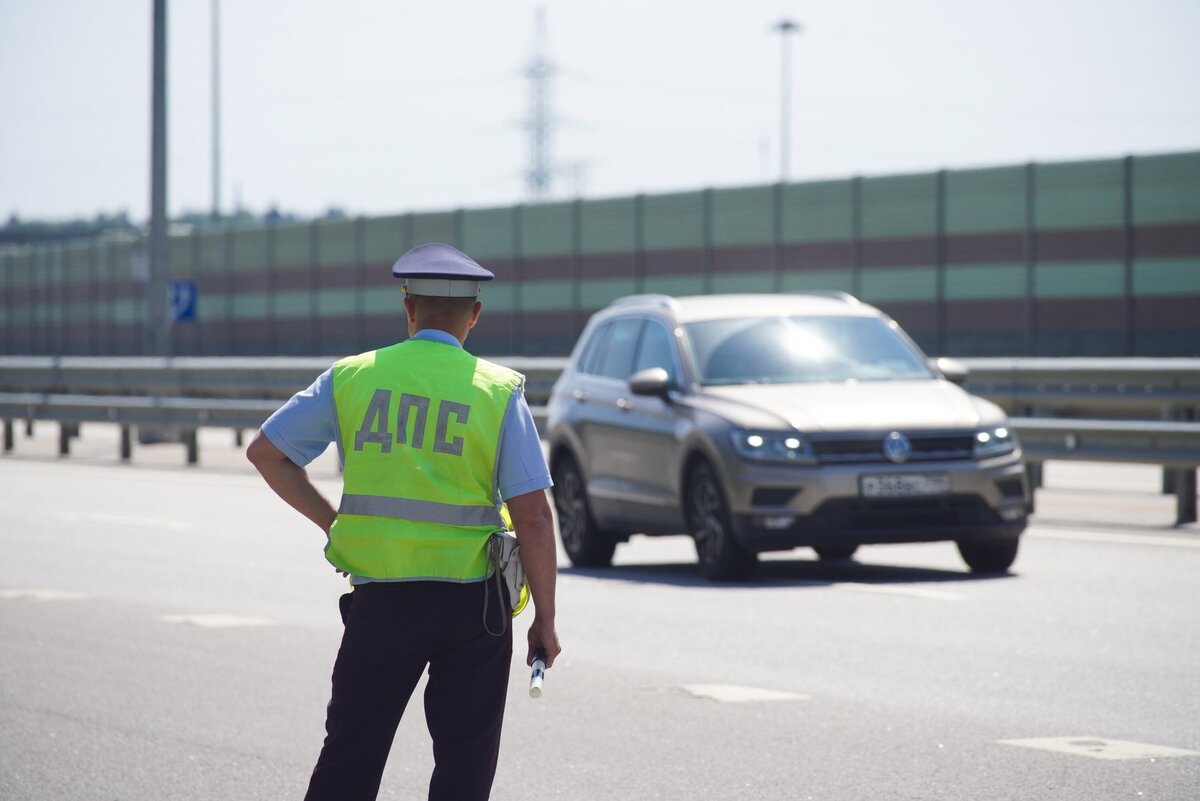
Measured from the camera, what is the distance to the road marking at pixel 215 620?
11.2 meters

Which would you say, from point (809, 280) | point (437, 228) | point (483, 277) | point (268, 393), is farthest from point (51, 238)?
point (483, 277)

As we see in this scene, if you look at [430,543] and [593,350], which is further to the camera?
[593,350]

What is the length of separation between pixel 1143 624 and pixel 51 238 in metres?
168

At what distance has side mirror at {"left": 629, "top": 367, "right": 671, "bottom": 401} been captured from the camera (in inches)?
521

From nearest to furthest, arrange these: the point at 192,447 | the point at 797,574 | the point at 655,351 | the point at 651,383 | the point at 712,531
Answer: the point at 712,531 → the point at 651,383 → the point at 797,574 → the point at 655,351 → the point at 192,447

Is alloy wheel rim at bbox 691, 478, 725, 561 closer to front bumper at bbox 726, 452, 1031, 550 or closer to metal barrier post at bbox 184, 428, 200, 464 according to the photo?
front bumper at bbox 726, 452, 1031, 550

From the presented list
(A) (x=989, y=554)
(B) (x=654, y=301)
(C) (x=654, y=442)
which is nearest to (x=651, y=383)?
(C) (x=654, y=442)

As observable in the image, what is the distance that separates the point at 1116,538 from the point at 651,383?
12.7 feet

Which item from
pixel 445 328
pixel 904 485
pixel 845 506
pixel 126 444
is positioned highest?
pixel 445 328

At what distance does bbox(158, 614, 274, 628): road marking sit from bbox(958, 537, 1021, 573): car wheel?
4155 millimetres

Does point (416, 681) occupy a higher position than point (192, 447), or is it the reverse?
point (416, 681)

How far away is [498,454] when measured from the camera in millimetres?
4707

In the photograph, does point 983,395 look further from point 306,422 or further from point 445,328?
point 306,422

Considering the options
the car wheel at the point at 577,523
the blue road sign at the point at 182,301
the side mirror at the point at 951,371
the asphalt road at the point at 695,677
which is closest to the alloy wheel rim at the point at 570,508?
the car wheel at the point at 577,523
